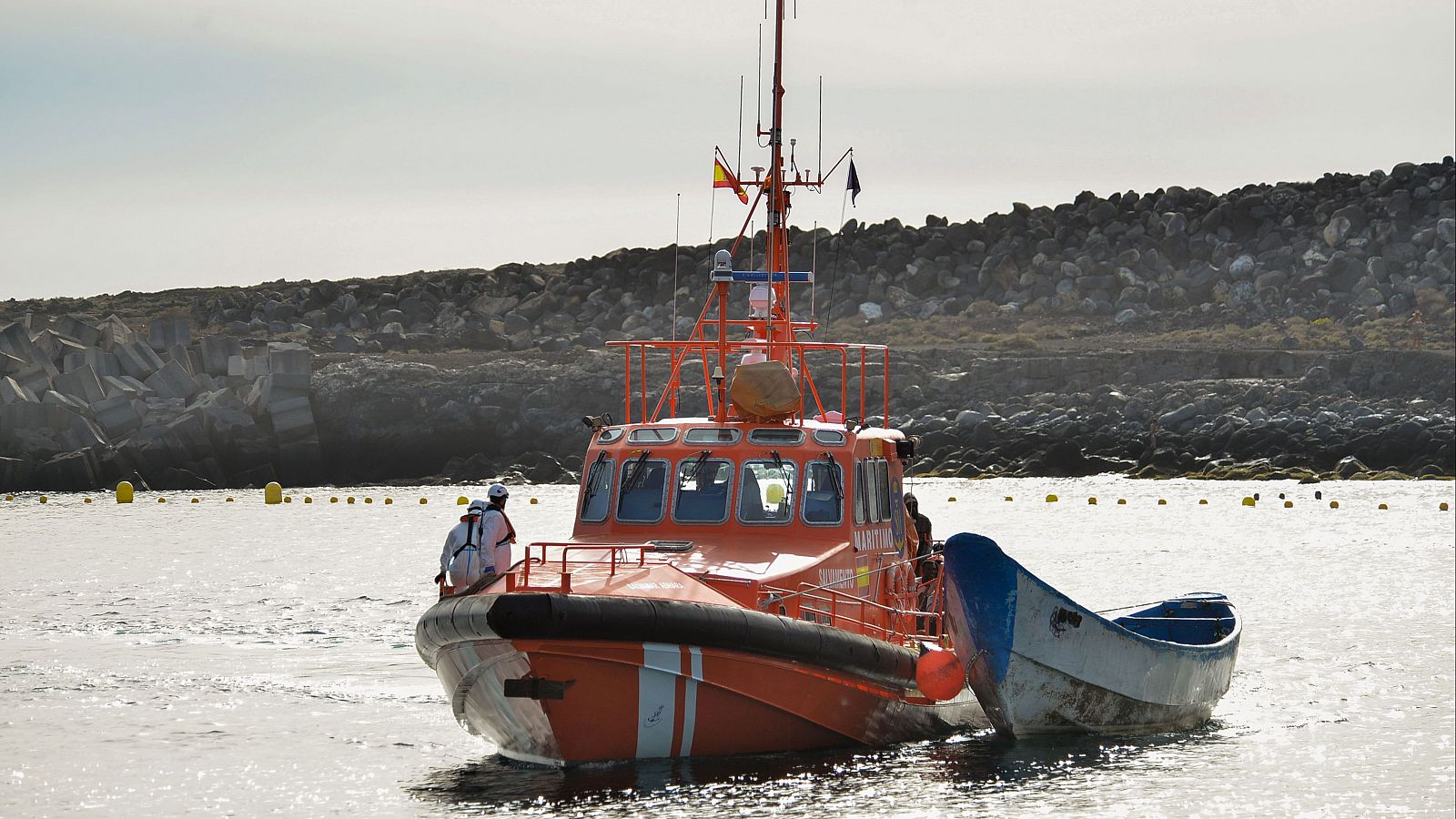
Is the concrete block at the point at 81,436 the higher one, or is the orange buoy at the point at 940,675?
the orange buoy at the point at 940,675

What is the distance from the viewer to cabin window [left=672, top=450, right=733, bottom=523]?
45.6ft

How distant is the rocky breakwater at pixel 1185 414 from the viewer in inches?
2259

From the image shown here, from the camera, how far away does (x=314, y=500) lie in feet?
164

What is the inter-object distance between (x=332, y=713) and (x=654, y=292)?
279 feet

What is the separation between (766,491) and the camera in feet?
45.9

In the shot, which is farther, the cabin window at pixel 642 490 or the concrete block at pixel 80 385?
the concrete block at pixel 80 385

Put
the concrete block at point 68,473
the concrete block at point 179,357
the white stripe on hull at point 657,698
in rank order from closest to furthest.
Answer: the white stripe on hull at point 657,698 < the concrete block at point 68,473 < the concrete block at point 179,357

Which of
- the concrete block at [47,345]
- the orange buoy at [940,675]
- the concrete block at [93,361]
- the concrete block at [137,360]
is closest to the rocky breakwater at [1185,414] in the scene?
the concrete block at [137,360]

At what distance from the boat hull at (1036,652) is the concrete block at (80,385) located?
5044 cm

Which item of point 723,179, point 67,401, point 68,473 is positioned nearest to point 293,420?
point 67,401

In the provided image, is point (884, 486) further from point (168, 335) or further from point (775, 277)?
point (168, 335)

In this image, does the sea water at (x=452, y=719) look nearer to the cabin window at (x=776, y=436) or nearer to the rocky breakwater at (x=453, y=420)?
the cabin window at (x=776, y=436)

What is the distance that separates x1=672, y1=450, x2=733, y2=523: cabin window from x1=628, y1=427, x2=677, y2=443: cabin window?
26 cm

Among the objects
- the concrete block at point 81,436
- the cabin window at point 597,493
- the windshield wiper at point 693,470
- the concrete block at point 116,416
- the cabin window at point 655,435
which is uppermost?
the cabin window at point 655,435
